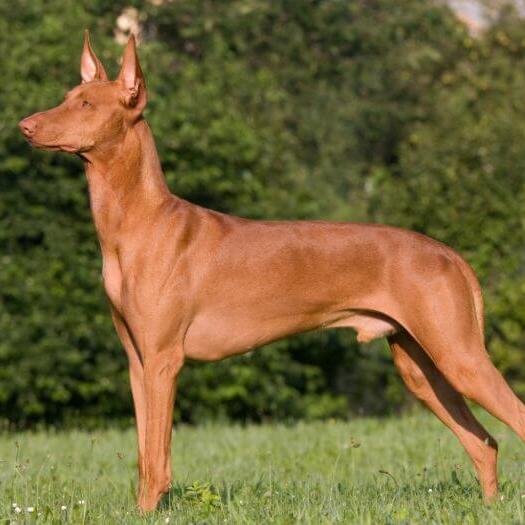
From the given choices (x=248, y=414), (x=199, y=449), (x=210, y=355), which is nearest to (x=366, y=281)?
(x=210, y=355)

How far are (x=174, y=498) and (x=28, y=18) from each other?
9.14m

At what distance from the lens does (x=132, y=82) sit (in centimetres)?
555

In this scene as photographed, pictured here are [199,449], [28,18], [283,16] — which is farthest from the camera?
[283,16]

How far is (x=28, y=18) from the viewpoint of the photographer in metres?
13.3

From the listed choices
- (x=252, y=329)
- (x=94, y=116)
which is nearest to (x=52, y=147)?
(x=94, y=116)

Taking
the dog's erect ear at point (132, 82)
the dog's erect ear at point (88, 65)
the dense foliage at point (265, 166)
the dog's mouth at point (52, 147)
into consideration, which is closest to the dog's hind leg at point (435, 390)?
the dog's erect ear at point (132, 82)

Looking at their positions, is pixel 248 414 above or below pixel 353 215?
below

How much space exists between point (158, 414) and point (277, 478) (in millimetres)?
1554

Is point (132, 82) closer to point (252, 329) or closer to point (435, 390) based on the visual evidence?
point (252, 329)

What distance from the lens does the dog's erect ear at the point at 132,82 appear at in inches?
217

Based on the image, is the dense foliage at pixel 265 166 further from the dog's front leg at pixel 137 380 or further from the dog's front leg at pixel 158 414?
the dog's front leg at pixel 158 414

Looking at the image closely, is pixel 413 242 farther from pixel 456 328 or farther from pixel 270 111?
pixel 270 111

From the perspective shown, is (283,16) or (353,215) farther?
(283,16)

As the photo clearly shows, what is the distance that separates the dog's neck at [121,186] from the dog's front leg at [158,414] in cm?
70
